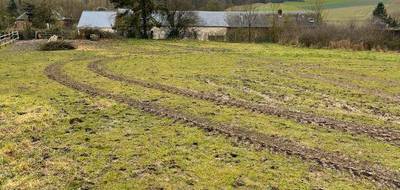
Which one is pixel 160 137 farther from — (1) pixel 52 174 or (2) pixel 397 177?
(2) pixel 397 177

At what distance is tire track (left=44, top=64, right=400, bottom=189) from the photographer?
6.91 meters

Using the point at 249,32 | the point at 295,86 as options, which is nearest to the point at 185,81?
the point at 295,86

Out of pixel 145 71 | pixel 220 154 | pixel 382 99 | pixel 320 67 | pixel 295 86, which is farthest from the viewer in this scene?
pixel 320 67

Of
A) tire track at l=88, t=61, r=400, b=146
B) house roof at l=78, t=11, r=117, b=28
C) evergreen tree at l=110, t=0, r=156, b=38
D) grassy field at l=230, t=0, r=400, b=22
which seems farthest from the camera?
grassy field at l=230, t=0, r=400, b=22

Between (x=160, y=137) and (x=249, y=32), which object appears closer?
(x=160, y=137)

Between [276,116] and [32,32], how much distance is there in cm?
3771

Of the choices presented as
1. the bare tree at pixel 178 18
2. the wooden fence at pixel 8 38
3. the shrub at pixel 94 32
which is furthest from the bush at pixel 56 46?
the bare tree at pixel 178 18

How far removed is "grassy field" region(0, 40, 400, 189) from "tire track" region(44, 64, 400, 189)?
0.02m

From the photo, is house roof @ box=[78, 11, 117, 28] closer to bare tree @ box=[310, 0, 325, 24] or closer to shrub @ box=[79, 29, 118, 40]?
shrub @ box=[79, 29, 118, 40]

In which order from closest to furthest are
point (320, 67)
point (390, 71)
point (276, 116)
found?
point (276, 116), point (390, 71), point (320, 67)

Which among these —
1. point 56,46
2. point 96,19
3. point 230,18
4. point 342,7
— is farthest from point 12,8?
point 342,7

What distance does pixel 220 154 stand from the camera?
7805mm

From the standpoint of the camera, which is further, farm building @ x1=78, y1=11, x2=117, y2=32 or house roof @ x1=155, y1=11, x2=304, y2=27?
house roof @ x1=155, y1=11, x2=304, y2=27

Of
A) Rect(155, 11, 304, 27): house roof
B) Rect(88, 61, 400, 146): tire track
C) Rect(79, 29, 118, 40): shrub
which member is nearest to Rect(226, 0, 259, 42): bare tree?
Rect(155, 11, 304, 27): house roof
